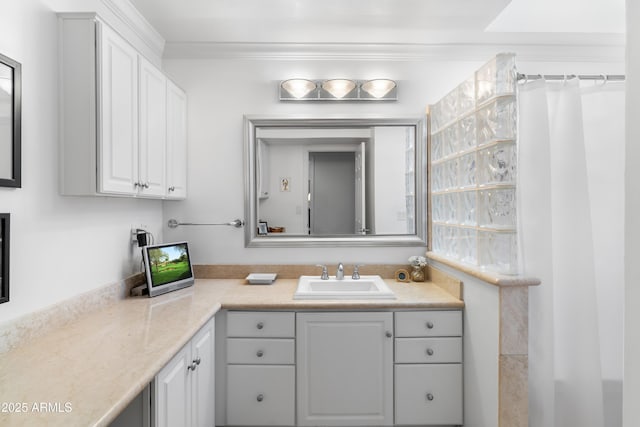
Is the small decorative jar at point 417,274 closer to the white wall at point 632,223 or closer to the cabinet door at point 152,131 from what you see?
the cabinet door at point 152,131

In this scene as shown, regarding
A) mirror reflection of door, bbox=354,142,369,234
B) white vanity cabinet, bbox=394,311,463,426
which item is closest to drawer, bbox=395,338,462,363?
white vanity cabinet, bbox=394,311,463,426

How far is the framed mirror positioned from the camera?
1.40 meters

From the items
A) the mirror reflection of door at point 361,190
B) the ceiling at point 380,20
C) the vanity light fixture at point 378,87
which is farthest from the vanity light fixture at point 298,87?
the mirror reflection of door at point 361,190

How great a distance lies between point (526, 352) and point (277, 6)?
220 cm

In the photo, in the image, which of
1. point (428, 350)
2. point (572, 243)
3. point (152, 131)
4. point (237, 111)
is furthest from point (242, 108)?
point (572, 243)

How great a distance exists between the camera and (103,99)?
1727 mm

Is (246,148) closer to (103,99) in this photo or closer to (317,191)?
(317,191)

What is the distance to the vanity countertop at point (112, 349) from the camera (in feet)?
3.38

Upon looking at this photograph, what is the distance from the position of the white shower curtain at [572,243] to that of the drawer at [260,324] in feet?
3.98

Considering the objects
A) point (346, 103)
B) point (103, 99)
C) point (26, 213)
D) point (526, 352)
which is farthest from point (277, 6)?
point (526, 352)

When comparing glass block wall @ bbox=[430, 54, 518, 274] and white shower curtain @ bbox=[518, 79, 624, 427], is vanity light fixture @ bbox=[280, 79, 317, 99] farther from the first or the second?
white shower curtain @ bbox=[518, 79, 624, 427]

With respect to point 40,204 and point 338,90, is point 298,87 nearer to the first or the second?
point 338,90

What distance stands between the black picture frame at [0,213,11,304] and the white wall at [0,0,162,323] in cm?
4

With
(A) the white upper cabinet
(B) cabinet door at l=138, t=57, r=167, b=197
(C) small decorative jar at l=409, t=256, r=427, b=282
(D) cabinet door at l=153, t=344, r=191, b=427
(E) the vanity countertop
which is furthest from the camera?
(C) small decorative jar at l=409, t=256, r=427, b=282
